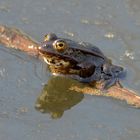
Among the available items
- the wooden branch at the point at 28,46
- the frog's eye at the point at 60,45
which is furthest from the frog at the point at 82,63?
the wooden branch at the point at 28,46

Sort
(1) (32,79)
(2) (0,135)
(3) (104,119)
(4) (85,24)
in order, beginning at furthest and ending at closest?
(4) (85,24) → (1) (32,79) → (3) (104,119) → (2) (0,135)

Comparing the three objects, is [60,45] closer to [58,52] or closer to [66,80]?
[58,52]

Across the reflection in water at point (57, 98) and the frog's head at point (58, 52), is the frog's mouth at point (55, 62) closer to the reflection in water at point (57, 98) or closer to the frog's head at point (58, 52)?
the frog's head at point (58, 52)

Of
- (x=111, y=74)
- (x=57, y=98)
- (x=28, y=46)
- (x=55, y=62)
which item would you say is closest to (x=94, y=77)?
(x=111, y=74)

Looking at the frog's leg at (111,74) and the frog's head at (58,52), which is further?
the frog's leg at (111,74)

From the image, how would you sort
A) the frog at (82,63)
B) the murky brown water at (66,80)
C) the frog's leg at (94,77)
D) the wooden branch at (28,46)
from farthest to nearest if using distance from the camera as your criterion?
the frog's leg at (94,77) → the frog at (82,63) → the wooden branch at (28,46) → the murky brown water at (66,80)

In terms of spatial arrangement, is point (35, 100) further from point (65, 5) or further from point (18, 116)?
point (65, 5)

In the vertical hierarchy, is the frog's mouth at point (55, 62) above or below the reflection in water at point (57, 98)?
above

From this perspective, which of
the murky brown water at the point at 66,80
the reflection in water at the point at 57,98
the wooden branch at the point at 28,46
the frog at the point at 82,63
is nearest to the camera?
the murky brown water at the point at 66,80

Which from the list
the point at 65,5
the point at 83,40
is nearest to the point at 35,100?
the point at 83,40
